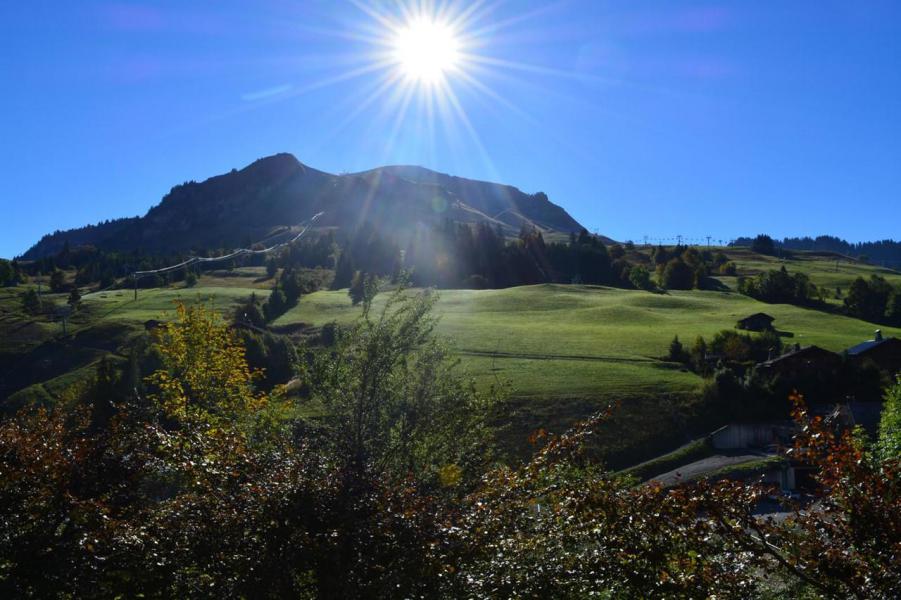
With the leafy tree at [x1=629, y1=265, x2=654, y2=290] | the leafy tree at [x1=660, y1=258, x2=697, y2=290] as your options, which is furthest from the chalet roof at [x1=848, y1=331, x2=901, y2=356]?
the leafy tree at [x1=660, y1=258, x2=697, y2=290]

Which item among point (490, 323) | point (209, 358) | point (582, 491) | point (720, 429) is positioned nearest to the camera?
point (582, 491)

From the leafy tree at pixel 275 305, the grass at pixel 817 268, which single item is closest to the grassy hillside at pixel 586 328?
the leafy tree at pixel 275 305

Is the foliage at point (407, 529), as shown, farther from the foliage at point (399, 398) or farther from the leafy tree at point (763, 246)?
the leafy tree at point (763, 246)

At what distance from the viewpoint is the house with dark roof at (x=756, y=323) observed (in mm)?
78681

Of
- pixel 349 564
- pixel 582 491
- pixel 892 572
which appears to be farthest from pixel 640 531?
pixel 349 564

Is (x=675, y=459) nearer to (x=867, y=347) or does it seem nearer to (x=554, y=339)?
(x=554, y=339)

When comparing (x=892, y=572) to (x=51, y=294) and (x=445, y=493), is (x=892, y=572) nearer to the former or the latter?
(x=445, y=493)

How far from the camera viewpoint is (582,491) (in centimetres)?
877

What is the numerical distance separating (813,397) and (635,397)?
Result: 15349 mm

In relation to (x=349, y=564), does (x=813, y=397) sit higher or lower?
lower

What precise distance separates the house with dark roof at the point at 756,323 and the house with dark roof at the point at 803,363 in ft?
67.9

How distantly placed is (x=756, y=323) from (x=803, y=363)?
79.0 feet

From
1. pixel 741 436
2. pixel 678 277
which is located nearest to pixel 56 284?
pixel 678 277

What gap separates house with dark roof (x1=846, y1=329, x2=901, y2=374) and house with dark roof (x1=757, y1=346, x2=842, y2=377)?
126 inches
